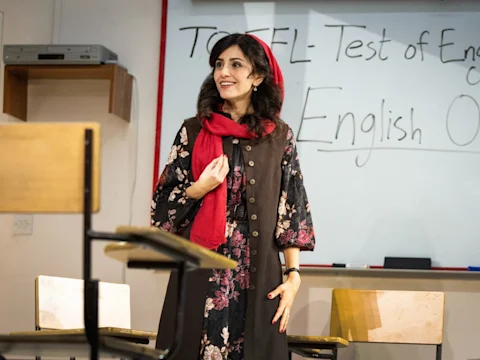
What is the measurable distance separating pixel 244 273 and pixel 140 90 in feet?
6.08

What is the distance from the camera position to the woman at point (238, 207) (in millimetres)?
2535

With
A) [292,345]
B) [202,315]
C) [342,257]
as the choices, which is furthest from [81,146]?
[342,257]

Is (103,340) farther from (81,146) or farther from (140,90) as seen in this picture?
(140,90)

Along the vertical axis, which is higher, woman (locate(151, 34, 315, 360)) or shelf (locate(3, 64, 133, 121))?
shelf (locate(3, 64, 133, 121))

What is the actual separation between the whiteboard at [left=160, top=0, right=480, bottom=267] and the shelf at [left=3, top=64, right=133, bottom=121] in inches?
8.4

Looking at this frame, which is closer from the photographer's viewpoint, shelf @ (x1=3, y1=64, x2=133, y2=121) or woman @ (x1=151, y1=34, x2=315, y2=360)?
woman @ (x1=151, y1=34, x2=315, y2=360)

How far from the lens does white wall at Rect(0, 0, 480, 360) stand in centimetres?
415

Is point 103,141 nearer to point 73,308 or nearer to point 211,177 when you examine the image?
point 73,308

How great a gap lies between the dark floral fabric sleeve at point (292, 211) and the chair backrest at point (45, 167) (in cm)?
106

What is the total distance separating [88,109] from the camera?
13.9 feet

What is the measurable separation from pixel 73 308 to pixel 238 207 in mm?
1156

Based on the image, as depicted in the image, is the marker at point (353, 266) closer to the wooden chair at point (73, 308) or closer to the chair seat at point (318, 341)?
the chair seat at point (318, 341)

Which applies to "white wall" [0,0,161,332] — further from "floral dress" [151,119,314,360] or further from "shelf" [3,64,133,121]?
"floral dress" [151,119,314,360]

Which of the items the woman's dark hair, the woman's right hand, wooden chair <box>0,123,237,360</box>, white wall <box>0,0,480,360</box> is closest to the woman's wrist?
the woman's right hand
